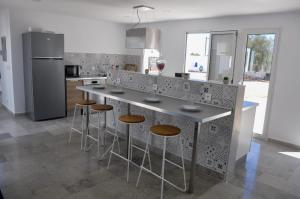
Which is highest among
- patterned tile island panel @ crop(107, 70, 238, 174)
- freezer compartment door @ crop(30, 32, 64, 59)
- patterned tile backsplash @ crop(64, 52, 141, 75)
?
freezer compartment door @ crop(30, 32, 64, 59)

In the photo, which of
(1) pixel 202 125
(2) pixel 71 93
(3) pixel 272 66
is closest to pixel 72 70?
(2) pixel 71 93

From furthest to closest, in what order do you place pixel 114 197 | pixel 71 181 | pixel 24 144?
pixel 24 144 < pixel 71 181 < pixel 114 197

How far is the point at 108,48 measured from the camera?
6855mm

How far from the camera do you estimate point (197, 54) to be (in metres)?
5.84

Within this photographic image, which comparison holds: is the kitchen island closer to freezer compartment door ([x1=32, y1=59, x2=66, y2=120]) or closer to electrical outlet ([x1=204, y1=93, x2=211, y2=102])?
electrical outlet ([x1=204, y1=93, x2=211, y2=102])

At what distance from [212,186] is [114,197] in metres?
1.22

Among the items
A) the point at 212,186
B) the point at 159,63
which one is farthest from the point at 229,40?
the point at 212,186

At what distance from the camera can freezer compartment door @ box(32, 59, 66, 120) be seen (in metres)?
5.00

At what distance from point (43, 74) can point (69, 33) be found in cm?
145

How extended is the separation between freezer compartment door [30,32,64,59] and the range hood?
227 cm

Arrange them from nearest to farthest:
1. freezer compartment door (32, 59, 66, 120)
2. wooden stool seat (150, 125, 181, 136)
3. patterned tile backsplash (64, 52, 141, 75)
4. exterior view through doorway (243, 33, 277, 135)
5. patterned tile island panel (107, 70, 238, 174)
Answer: wooden stool seat (150, 125, 181, 136) → patterned tile island panel (107, 70, 238, 174) → exterior view through doorway (243, 33, 277, 135) → freezer compartment door (32, 59, 66, 120) → patterned tile backsplash (64, 52, 141, 75)

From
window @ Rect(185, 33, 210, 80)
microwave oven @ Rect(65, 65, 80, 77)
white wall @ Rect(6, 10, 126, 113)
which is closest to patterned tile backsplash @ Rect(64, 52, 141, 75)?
white wall @ Rect(6, 10, 126, 113)

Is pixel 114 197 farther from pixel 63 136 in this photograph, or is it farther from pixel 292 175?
pixel 292 175

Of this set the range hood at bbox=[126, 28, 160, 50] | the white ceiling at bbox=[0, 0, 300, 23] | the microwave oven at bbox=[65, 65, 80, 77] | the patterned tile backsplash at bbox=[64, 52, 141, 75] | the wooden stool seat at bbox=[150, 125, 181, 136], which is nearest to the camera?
the wooden stool seat at bbox=[150, 125, 181, 136]
